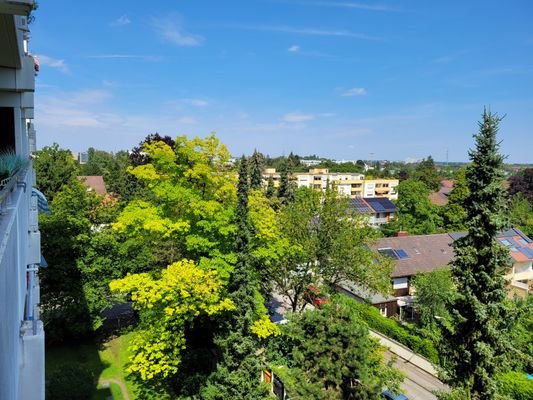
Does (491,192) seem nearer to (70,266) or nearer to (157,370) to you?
(157,370)

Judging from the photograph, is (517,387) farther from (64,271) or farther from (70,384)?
(64,271)

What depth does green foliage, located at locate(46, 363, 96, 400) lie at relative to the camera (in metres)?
14.6

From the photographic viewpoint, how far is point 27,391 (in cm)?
421

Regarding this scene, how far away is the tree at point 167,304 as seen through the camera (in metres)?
12.8

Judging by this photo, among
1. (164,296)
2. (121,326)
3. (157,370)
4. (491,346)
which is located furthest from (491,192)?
(121,326)

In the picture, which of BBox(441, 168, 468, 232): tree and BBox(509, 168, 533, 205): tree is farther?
BBox(509, 168, 533, 205): tree

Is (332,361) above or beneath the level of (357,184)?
beneath

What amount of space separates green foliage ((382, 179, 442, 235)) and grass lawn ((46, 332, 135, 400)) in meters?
31.7

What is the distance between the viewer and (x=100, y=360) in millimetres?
19219

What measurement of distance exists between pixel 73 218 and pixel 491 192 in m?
18.8

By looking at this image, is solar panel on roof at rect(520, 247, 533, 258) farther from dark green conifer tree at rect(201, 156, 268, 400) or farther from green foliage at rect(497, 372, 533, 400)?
dark green conifer tree at rect(201, 156, 268, 400)

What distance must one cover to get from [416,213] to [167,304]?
3509 centimetres

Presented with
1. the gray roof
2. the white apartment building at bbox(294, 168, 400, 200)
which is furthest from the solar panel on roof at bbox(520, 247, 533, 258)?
the white apartment building at bbox(294, 168, 400, 200)

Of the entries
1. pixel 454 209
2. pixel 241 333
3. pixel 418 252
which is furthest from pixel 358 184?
pixel 241 333
